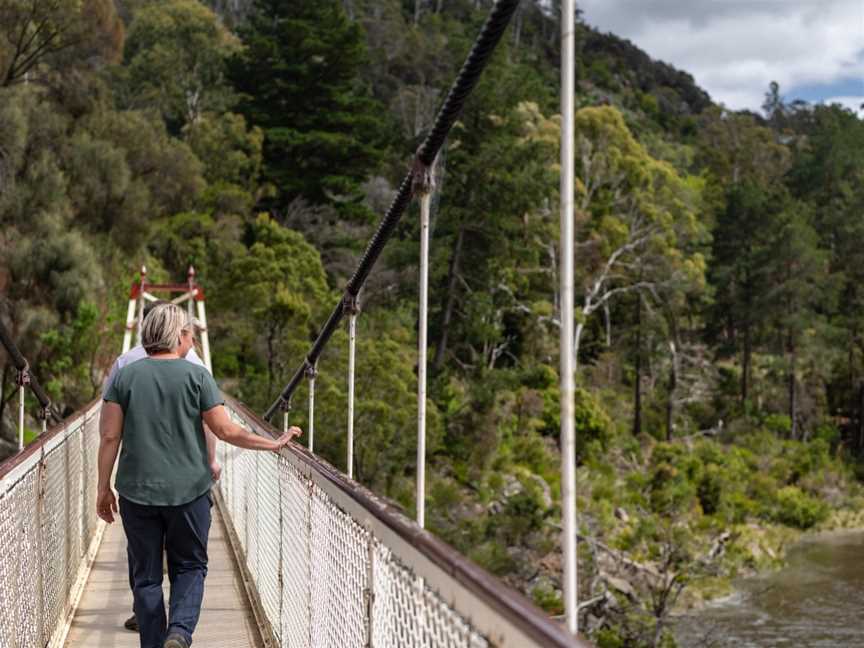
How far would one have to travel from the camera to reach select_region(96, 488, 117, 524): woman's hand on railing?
3367 mm

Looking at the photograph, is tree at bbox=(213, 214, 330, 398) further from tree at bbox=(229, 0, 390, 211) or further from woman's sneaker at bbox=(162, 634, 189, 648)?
woman's sneaker at bbox=(162, 634, 189, 648)

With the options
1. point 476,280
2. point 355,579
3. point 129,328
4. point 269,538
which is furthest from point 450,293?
point 355,579

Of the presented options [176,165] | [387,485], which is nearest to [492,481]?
[387,485]

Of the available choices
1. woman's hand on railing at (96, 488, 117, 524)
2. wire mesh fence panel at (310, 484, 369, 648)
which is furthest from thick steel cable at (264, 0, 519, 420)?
woman's hand on railing at (96, 488, 117, 524)

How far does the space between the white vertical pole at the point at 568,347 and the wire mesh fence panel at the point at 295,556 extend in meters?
1.71

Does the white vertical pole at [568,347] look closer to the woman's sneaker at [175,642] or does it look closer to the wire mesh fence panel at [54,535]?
the woman's sneaker at [175,642]

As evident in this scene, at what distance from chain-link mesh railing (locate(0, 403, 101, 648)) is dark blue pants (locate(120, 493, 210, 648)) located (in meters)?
0.32

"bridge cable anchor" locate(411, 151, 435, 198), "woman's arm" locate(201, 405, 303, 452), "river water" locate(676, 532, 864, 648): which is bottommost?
"river water" locate(676, 532, 864, 648)

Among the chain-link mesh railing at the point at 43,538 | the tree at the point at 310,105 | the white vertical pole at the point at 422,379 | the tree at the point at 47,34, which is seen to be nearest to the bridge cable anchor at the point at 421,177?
A: the white vertical pole at the point at 422,379

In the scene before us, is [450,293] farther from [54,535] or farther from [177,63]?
[54,535]

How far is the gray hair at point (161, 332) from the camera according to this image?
3.15 m

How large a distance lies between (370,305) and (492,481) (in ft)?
18.8

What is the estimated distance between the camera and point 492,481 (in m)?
23.9

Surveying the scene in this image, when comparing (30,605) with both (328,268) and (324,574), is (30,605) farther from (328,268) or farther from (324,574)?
(328,268)
